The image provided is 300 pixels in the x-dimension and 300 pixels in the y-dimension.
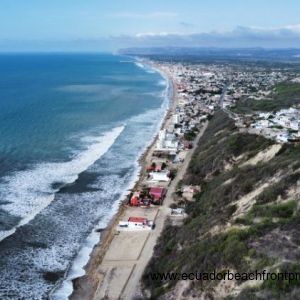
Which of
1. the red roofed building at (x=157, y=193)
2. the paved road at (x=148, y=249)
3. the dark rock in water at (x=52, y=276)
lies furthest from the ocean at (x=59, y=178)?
the paved road at (x=148, y=249)

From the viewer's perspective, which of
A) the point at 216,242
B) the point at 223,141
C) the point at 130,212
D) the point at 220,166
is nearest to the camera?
the point at 216,242

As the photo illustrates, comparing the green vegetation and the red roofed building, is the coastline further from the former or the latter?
the green vegetation

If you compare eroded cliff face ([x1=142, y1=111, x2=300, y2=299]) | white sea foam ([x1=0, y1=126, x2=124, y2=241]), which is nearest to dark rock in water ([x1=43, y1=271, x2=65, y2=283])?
eroded cliff face ([x1=142, y1=111, x2=300, y2=299])

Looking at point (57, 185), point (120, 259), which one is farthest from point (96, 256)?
point (57, 185)

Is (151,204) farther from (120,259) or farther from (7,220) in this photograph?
(7,220)

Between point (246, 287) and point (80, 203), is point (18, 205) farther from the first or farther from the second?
point (246, 287)

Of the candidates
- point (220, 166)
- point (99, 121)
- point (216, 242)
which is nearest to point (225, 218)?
point (216, 242)
